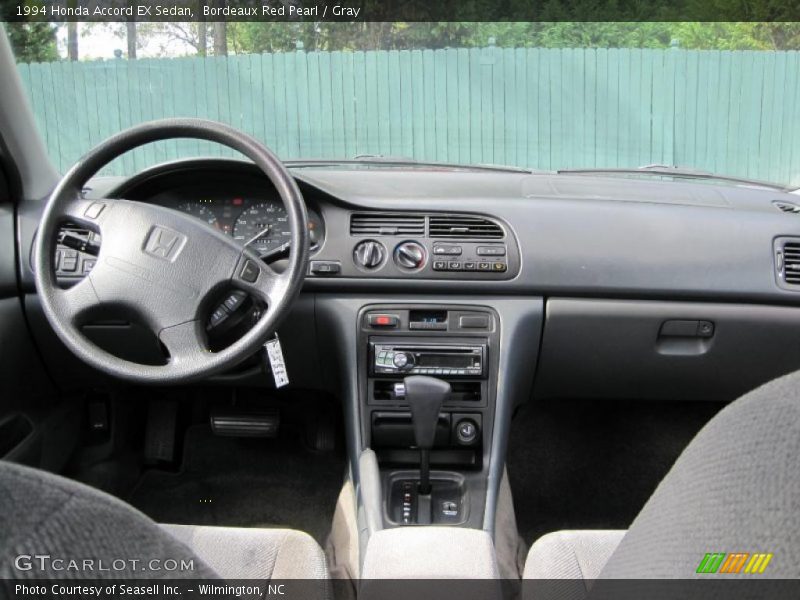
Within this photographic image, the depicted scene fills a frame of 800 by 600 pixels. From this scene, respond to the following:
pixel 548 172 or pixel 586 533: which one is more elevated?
pixel 548 172

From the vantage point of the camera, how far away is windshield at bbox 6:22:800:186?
253 centimetres

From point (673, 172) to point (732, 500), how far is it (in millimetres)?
2098

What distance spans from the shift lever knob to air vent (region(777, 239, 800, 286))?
102 cm

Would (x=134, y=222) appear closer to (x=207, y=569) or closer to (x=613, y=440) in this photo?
(x=207, y=569)

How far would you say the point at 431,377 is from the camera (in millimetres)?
2225

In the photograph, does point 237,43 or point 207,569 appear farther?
point 237,43

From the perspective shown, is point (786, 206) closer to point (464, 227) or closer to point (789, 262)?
point (789, 262)

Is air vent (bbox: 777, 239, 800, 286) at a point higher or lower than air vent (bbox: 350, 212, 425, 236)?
lower

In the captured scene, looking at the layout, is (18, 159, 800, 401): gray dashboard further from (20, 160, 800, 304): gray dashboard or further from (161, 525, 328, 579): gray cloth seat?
(161, 525, 328, 579): gray cloth seat

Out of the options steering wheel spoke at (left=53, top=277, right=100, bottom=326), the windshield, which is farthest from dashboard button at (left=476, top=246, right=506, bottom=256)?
steering wheel spoke at (left=53, top=277, right=100, bottom=326)

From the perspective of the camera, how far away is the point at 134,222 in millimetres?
1911

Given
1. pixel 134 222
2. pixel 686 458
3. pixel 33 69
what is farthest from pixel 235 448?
pixel 686 458

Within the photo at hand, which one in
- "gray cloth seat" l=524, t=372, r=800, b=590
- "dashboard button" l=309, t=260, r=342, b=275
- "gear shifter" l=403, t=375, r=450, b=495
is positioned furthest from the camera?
"dashboard button" l=309, t=260, r=342, b=275

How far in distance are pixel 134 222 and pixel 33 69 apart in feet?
2.85
